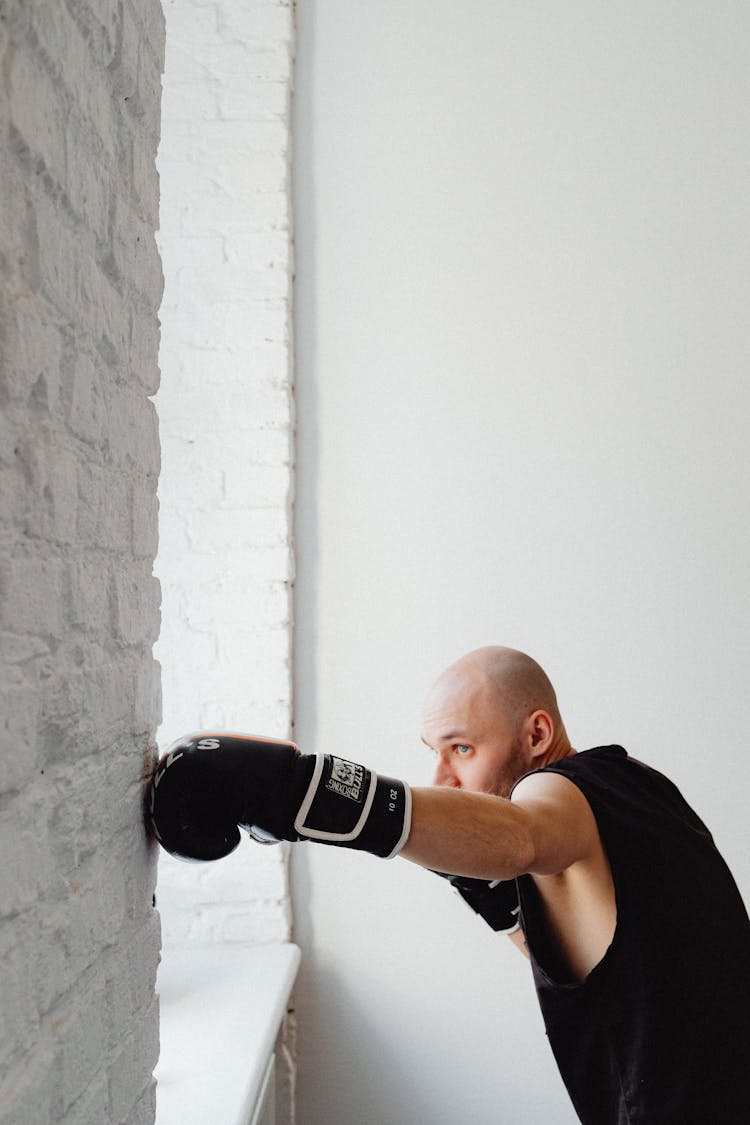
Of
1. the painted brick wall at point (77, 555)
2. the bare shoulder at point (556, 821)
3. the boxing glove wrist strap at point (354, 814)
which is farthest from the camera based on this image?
the bare shoulder at point (556, 821)

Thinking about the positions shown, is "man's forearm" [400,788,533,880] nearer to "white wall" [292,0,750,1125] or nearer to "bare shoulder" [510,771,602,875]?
"bare shoulder" [510,771,602,875]

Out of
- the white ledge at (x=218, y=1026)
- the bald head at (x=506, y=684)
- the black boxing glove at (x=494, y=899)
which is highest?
the bald head at (x=506, y=684)

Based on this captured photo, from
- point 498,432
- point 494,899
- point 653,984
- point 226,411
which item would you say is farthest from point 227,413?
point 653,984

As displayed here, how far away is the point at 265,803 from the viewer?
1.23 metres

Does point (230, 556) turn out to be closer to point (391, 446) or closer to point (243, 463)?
point (243, 463)

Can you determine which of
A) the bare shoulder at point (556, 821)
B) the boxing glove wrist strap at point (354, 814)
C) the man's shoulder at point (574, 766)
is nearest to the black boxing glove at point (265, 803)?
the boxing glove wrist strap at point (354, 814)

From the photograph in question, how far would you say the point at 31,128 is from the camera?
0.92 metres

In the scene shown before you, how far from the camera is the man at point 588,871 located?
4.03 ft

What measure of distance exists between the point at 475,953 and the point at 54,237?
7.03ft

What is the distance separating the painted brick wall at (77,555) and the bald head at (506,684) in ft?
1.92

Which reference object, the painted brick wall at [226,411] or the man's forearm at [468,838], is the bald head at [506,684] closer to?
the man's forearm at [468,838]

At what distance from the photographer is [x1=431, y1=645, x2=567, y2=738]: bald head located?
1730 millimetres

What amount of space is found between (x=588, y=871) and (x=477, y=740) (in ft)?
1.05

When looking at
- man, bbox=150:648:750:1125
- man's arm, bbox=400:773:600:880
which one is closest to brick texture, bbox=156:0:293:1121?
man, bbox=150:648:750:1125
